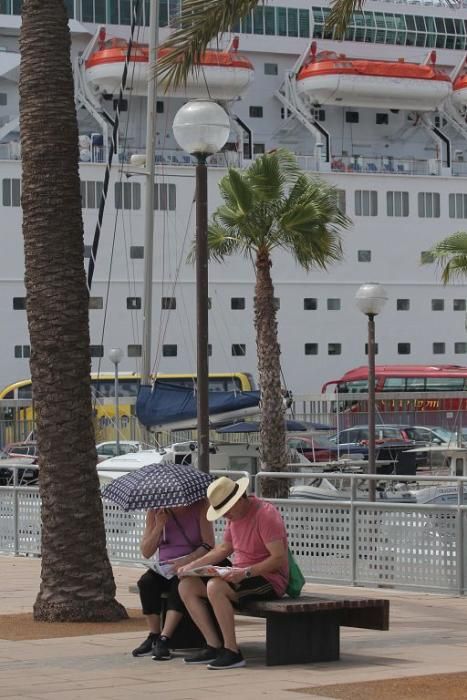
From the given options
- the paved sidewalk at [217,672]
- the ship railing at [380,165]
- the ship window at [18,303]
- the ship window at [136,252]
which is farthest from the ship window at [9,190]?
the paved sidewalk at [217,672]

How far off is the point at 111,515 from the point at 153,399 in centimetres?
1414

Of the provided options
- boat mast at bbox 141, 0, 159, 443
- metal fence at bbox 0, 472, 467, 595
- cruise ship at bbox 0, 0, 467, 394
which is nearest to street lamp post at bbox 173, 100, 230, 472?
metal fence at bbox 0, 472, 467, 595

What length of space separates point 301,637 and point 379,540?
17.5ft

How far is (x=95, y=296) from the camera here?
53750mm

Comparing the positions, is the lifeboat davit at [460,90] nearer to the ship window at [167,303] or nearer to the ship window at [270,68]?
the ship window at [270,68]

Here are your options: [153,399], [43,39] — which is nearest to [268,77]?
[153,399]

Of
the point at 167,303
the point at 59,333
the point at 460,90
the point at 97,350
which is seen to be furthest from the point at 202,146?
the point at 460,90

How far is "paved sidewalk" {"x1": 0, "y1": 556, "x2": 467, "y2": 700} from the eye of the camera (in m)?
8.26

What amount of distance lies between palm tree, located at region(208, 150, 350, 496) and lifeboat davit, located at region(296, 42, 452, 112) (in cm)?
2861

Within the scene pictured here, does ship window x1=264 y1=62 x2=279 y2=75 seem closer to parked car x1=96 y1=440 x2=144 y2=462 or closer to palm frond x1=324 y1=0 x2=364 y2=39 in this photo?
parked car x1=96 y1=440 x2=144 y2=462

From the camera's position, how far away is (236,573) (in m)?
9.12

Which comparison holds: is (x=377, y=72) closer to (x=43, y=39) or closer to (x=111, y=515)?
(x=111, y=515)

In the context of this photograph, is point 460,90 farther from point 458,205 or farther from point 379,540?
point 379,540

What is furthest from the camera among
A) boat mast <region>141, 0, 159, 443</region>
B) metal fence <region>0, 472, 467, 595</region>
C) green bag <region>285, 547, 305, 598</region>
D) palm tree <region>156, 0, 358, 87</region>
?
boat mast <region>141, 0, 159, 443</region>
